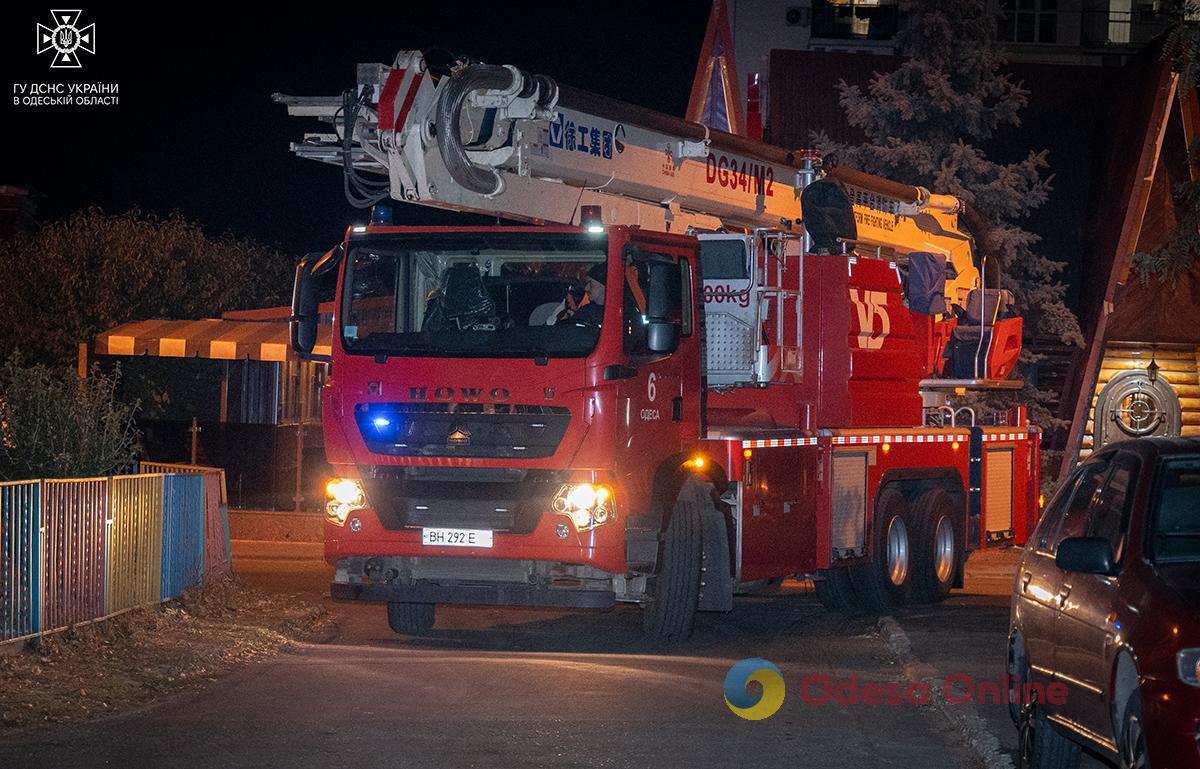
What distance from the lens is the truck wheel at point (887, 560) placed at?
1577cm

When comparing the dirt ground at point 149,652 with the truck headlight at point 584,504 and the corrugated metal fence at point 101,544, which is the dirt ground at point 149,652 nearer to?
the corrugated metal fence at point 101,544

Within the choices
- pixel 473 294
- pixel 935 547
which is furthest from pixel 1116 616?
pixel 935 547

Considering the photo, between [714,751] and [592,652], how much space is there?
3.82 m

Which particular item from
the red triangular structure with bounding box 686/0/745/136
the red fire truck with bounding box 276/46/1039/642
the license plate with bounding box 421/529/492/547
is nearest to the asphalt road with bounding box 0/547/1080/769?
the red fire truck with bounding box 276/46/1039/642

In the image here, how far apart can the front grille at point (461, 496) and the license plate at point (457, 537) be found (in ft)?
0.13

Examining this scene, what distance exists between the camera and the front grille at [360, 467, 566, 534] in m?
11.8

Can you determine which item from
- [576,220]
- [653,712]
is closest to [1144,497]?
[653,712]

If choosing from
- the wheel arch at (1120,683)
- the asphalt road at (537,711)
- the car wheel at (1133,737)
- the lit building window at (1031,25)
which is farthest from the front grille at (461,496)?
the lit building window at (1031,25)

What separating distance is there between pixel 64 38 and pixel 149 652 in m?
25.9

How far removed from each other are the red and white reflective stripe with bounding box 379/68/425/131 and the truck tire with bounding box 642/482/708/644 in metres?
3.51

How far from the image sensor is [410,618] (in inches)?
538

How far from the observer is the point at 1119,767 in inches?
259

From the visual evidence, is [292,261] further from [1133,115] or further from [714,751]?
[714,751]

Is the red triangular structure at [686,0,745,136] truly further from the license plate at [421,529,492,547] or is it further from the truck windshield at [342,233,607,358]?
the license plate at [421,529,492,547]
